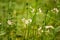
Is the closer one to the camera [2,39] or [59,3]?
[2,39]

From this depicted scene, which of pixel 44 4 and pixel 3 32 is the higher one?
pixel 44 4

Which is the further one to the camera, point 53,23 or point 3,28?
point 53,23

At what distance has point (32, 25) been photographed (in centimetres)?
301

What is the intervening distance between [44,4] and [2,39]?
1.31 meters

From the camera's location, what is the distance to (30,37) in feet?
9.86

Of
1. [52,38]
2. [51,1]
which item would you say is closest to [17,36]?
[52,38]

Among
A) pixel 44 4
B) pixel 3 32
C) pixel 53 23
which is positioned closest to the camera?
pixel 3 32

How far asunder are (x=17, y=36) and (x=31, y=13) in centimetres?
38

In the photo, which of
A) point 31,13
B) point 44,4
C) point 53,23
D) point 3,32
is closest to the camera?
point 3,32

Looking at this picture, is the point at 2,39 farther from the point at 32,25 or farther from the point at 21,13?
the point at 21,13

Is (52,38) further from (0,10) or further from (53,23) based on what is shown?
(0,10)

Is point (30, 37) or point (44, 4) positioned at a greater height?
point (44, 4)

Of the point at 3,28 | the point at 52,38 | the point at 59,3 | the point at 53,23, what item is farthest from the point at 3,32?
the point at 59,3

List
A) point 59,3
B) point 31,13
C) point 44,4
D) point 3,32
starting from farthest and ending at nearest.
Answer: point 44,4 → point 59,3 → point 31,13 → point 3,32
